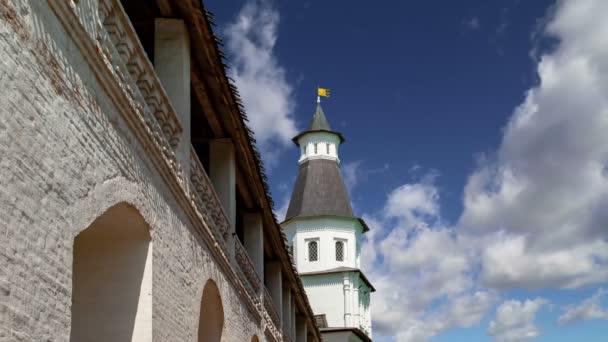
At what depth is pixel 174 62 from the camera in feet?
30.4

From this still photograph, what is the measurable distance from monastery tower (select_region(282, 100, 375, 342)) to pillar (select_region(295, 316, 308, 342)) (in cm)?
2092

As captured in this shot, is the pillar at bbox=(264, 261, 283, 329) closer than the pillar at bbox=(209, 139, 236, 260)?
No

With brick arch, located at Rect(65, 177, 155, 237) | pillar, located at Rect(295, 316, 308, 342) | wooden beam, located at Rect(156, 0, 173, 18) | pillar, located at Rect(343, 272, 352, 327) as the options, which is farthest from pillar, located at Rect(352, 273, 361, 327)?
brick arch, located at Rect(65, 177, 155, 237)

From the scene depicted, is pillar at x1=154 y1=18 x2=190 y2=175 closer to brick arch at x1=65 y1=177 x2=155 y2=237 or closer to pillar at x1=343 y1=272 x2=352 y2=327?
brick arch at x1=65 y1=177 x2=155 y2=237

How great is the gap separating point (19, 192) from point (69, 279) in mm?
1013

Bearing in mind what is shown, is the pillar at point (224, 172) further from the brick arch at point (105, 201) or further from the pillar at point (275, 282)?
the pillar at point (275, 282)

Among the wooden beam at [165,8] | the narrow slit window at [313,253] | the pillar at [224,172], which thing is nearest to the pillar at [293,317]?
the pillar at [224,172]

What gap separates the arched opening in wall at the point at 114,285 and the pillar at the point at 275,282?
35.3 ft

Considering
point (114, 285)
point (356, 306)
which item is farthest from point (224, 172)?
point (356, 306)

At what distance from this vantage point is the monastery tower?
4756 centimetres

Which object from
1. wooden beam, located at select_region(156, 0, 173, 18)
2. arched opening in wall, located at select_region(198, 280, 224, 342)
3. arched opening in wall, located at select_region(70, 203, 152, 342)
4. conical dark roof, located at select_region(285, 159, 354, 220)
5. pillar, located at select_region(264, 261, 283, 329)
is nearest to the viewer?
arched opening in wall, located at select_region(70, 203, 152, 342)

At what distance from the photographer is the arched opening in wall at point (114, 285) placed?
7457 millimetres

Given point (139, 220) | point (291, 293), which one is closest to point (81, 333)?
point (139, 220)

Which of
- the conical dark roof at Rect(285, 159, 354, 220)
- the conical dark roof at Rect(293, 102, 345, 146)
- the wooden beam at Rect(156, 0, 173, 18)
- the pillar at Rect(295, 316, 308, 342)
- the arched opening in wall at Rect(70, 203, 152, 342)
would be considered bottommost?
the arched opening in wall at Rect(70, 203, 152, 342)
